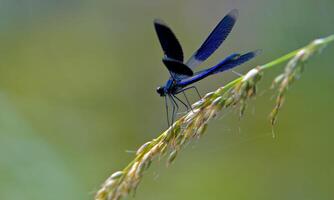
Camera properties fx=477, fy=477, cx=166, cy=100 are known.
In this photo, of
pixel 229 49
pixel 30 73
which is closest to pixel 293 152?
pixel 229 49

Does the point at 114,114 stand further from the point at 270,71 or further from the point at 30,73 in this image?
the point at 270,71

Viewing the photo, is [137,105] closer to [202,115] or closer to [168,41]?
[168,41]

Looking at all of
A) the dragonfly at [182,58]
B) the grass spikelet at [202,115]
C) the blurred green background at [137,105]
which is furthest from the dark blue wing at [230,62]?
the blurred green background at [137,105]

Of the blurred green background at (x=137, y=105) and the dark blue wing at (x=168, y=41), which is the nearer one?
the dark blue wing at (x=168, y=41)

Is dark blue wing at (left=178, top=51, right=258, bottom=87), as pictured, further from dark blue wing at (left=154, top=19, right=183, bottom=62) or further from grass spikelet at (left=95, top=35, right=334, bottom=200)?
grass spikelet at (left=95, top=35, right=334, bottom=200)

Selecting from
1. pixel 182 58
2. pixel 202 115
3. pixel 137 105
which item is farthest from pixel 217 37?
pixel 137 105

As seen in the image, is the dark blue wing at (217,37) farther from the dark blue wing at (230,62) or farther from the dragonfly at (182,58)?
the dark blue wing at (230,62)

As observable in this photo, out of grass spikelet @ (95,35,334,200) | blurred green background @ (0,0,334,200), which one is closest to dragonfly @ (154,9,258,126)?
grass spikelet @ (95,35,334,200)
